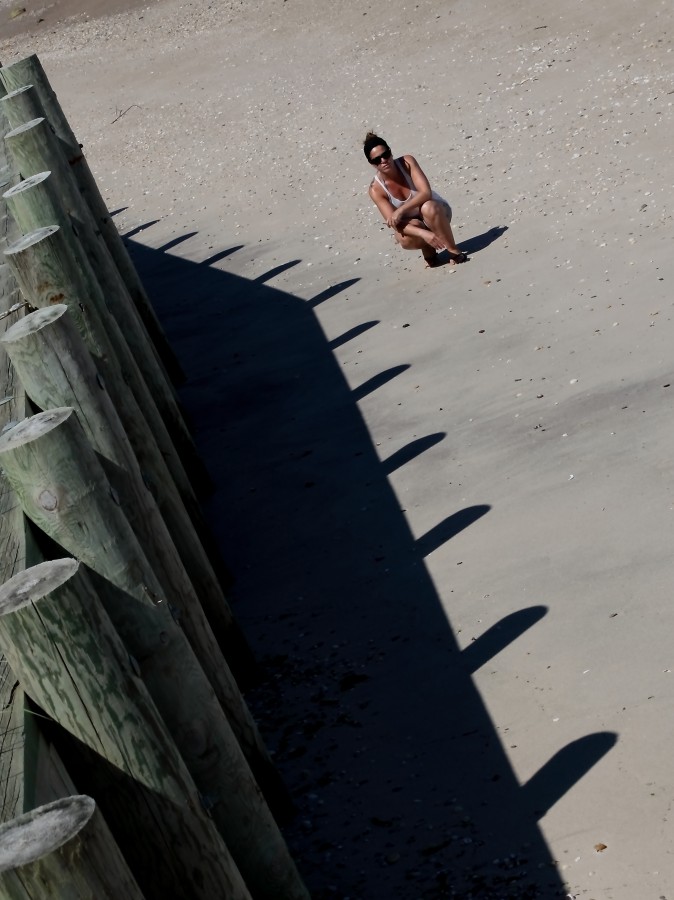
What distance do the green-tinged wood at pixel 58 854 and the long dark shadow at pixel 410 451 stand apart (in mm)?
5528

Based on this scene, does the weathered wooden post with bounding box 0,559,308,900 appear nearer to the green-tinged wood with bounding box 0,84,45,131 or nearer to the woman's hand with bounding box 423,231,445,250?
the green-tinged wood with bounding box 0,84,45,131

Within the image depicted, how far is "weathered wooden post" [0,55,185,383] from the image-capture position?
9.17m

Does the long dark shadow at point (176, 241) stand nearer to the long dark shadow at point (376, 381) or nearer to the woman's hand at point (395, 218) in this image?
the woman's hand at point (395, 218)

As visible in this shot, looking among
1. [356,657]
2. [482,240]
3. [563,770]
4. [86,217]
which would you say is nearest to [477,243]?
[482,240]

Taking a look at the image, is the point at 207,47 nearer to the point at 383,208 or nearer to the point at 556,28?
the point at 556,28

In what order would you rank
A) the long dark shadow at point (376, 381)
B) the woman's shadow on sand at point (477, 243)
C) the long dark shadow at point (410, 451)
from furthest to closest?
the woman's shadow on sand at point (477, 243), the long dark shadow at point (376, 381), the long dark shadow at point (410, 451)

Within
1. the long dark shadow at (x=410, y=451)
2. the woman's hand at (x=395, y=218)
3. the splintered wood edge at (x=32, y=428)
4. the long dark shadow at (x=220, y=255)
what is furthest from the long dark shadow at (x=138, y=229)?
the splintered wood edge at (x=32, y=428)

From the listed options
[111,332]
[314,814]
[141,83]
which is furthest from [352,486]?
[141,83]

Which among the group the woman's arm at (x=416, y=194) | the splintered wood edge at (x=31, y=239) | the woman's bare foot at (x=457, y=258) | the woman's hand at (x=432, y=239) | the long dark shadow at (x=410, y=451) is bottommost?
the long dark shadow at (x=410, y=451)

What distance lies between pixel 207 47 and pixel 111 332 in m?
17.4

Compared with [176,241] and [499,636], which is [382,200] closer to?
[176,241]

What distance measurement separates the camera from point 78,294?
Result: 537 cm

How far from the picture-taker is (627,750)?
4891mm

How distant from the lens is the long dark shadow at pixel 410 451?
315 inches
